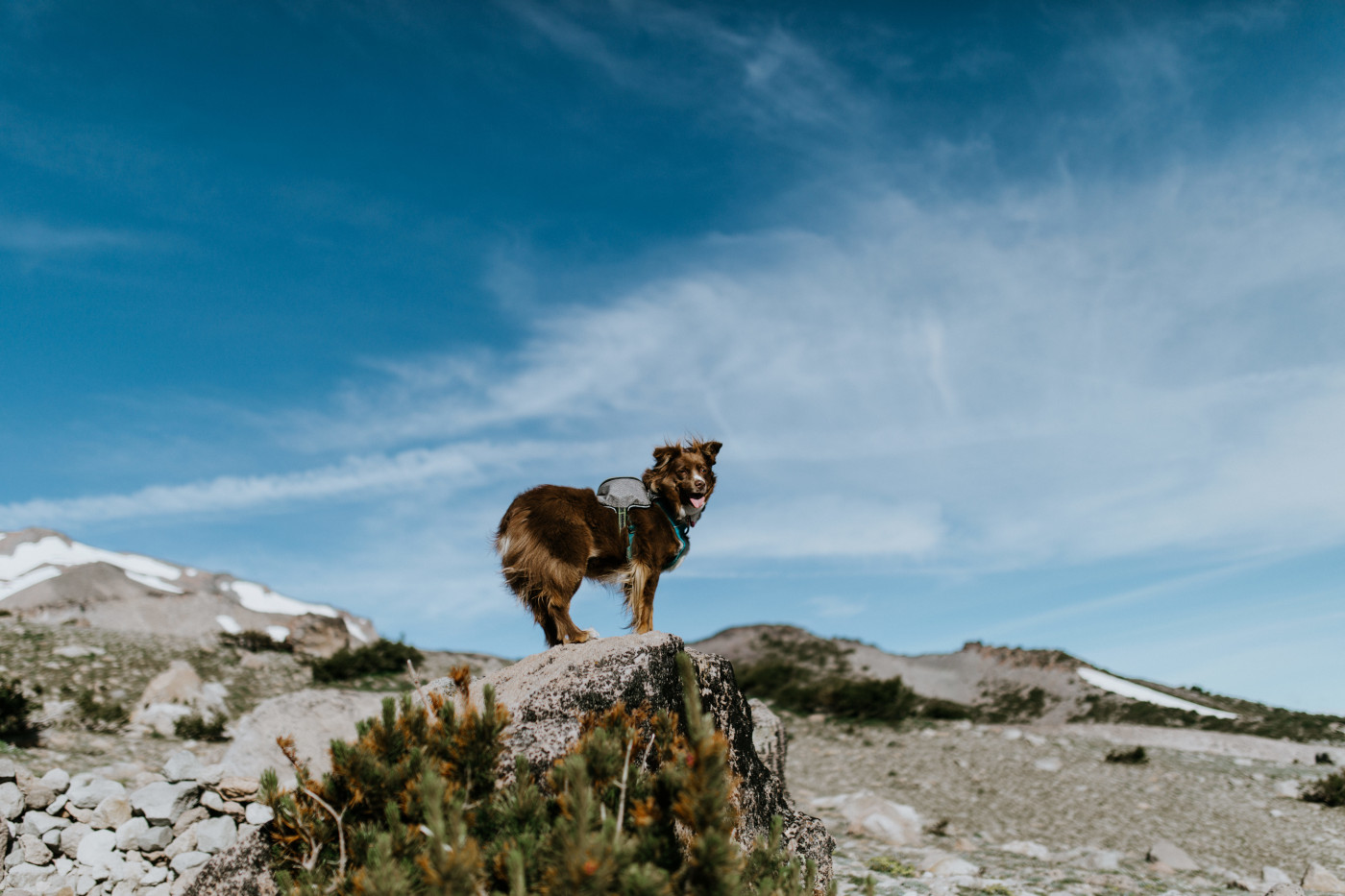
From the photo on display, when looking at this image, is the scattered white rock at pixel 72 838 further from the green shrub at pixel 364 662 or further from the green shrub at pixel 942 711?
the green shrub at pixel 942 711

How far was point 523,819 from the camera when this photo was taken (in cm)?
387

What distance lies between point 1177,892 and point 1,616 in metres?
33.0

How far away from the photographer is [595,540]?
693cm

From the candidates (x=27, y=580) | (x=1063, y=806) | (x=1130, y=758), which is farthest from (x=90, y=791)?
(x=27, y=580)

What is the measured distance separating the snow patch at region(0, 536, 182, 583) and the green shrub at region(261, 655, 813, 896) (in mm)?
58144

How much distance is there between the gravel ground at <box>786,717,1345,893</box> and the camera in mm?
10641

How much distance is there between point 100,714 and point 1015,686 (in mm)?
29106

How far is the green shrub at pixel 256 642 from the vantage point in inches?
978

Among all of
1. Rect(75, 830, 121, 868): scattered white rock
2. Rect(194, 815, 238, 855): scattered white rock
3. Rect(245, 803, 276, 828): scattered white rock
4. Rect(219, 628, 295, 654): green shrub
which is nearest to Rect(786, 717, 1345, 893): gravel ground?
Rect(245, 803, 276, 828): scattered white rock

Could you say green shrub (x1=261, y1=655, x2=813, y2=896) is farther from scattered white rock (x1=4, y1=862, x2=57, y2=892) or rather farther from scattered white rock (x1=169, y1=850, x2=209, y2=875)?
scattered white rock (x1=4, y1=862, x2=57, y2=892)

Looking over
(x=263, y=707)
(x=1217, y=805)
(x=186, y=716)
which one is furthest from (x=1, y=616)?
(x=1217, y=805)

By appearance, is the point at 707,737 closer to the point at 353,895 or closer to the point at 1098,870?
the point at 353,895

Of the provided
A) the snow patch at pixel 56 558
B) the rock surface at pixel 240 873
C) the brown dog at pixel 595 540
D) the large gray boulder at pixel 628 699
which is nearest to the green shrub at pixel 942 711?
the large gray boulder at pixel 628 699

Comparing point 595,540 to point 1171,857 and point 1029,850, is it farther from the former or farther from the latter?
point 1171,857
